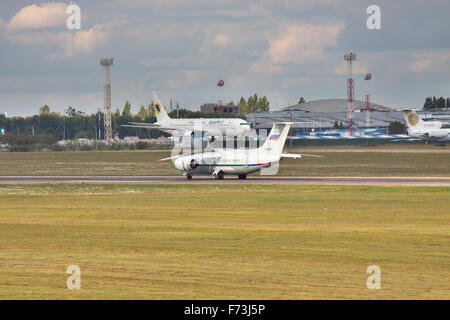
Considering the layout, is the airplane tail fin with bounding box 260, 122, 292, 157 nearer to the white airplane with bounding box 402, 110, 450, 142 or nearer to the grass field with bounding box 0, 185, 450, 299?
the grass field with bounding box 0, 185, 450, 299

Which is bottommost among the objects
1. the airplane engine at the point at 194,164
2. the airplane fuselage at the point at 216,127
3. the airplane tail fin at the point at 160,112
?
the airplane engine at the point at 194,164

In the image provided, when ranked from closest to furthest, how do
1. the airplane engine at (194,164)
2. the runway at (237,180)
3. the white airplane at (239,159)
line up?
the runway at (237,180) < the white airplane at (239,159) < the airplane engine at (194,164)

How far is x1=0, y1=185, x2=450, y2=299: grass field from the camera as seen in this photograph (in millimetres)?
18062

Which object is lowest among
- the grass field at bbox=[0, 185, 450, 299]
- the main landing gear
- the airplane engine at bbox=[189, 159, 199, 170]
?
the grass field at bbox=[0, 185, 450, 299]

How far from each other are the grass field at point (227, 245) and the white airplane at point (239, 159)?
45.4 ft

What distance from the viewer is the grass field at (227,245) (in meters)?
18.1

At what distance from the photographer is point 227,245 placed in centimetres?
2534

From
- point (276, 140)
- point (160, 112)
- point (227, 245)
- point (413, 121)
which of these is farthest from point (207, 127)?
point (227, 245)

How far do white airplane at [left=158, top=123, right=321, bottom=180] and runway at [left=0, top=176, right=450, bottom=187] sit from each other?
92 centimetres

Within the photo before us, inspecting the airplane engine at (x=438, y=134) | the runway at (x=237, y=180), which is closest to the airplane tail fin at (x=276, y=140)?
the runway at (x=237, y=180)

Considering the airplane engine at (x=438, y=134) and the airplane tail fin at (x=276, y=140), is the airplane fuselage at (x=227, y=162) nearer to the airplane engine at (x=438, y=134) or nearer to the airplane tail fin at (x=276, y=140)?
the airplane tail fin at (x=276, y=140)

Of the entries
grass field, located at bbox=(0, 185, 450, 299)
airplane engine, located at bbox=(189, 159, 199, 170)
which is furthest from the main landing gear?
grass field, located at bbox=(0, 185, 450, 299)

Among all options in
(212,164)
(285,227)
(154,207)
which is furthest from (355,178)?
(285,227)
